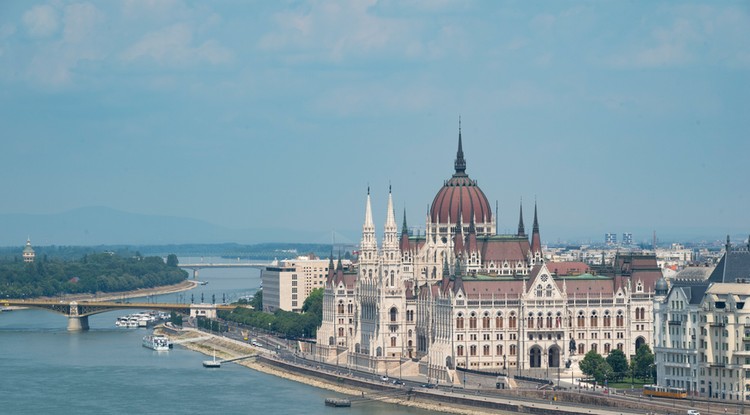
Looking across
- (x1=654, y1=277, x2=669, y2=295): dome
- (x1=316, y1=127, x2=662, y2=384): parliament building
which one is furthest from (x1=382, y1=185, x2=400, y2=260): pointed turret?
(x1=654, y1=277, x2=669, y2=295): dome

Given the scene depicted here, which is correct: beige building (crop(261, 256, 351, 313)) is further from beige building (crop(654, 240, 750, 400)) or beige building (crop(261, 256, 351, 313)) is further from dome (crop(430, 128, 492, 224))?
beige building (crop(654, 240, 750, 400))

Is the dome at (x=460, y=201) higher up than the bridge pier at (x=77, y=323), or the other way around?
the dome at (x=460, y=201)

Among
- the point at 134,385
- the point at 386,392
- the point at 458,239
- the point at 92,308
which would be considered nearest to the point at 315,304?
the point at 458,239

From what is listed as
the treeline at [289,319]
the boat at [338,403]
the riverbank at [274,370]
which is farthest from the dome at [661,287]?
the treeline at [289,319]

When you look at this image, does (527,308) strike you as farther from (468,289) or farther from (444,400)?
(444,400)

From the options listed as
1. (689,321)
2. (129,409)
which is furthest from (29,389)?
(689,321)

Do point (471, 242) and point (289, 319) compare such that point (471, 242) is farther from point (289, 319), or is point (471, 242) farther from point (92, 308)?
point (92, 308)

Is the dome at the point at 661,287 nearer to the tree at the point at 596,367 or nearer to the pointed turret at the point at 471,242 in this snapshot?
the tree at the point at 596,367
